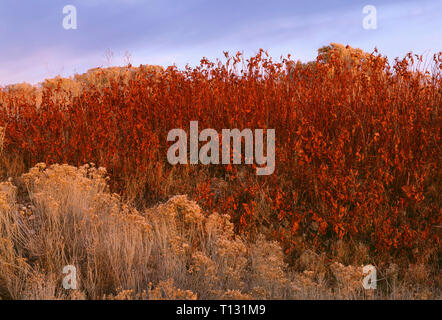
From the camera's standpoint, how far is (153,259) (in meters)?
3.29

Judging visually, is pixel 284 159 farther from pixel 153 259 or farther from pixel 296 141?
pixel 153 259

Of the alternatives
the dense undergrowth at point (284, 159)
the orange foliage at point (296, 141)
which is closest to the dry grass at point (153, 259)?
the dense undergrowth at point (284, 159)

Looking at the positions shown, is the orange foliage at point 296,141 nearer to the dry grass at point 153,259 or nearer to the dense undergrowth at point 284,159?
the dense undergrowth at point 284,159

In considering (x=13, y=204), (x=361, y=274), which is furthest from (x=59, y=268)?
(x=361, y=274)

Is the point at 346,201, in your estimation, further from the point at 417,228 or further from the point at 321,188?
the point at 417,228

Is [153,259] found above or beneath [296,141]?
beneath

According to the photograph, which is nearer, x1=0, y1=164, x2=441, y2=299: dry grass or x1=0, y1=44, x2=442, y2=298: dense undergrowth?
x1=0, y1=164, x2=441, y2=299: dry grass

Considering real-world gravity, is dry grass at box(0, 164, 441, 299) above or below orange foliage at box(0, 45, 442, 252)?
below

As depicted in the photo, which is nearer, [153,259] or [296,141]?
[153,259]

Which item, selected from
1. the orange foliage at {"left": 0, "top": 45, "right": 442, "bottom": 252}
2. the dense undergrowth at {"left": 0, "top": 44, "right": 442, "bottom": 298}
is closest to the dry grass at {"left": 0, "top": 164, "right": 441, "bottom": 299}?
the dense undergrowth at {"left": 0, "top": 44, "right": 442, "bottom": 298}

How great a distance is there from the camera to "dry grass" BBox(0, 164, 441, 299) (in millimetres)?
2902

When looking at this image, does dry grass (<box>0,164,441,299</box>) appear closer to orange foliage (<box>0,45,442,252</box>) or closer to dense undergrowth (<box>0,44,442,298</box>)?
dense undergrowth (<box>0,44,442,298</box>)

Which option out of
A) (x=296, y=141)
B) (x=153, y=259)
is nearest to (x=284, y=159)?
(x=296, y=141)

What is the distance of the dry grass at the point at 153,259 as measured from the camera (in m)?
2.90
